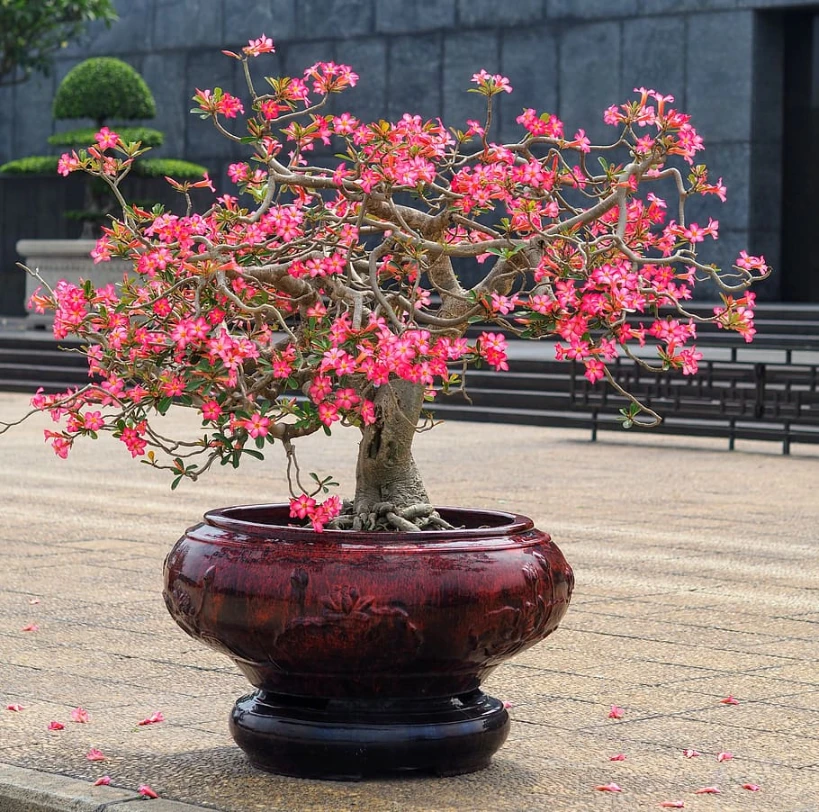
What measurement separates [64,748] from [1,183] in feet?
90.5

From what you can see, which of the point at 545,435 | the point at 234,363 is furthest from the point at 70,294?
the point at 545,435

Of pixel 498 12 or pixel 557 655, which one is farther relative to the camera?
pixel 498 12

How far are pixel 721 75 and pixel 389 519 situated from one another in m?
20.6

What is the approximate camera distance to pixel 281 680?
488 cm

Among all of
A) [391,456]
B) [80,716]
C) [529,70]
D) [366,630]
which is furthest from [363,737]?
[529,70]

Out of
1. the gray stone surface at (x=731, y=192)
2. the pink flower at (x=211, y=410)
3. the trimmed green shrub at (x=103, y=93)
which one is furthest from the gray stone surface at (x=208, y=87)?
the pink flower at (x=211, y=410)

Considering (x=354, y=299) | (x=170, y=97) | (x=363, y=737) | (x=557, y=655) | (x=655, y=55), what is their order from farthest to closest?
(x=170, y=97) < (x=655, y=55) < (x=557, y=655) < (x=354, y=299) < (x=363, y=737)

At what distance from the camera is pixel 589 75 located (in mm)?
25828

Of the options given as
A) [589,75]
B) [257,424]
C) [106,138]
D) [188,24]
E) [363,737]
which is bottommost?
[363,737]

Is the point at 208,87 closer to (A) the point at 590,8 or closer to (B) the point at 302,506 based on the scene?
(A) the point at 590,8

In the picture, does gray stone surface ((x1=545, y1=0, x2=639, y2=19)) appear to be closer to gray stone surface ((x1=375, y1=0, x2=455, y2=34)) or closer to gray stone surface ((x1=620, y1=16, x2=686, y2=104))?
gray stone surface ((x1=620, y1=16, x2=686, y2=104))

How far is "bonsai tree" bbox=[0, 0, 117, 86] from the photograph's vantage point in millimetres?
27875

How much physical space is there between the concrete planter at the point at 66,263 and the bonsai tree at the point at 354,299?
20.7 metres

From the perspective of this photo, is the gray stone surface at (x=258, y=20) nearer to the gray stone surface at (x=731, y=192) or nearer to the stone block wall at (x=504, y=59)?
the stone block wall at (x=504, y=59)
